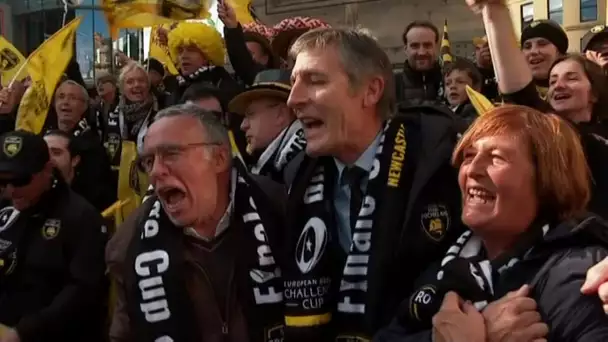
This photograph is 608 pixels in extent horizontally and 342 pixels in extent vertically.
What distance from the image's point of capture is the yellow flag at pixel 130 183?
540 centimetres

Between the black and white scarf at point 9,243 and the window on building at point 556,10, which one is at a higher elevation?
the window on building at point 556,10

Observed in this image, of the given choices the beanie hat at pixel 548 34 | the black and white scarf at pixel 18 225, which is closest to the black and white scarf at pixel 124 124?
the black and white scarf at pixel 18 225

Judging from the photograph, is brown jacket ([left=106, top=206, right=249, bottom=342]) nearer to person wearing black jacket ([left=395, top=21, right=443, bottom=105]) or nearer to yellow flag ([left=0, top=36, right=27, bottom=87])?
person wearing black jacket ([left=395, top=21, right=443, bottom=105])

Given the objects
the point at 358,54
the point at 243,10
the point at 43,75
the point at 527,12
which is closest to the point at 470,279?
the point at 358,54

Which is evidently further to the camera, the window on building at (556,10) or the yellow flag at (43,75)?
the window on building at (556,10)

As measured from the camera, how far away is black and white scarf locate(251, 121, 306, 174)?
12.4 ft

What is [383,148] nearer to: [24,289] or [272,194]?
[272,194]

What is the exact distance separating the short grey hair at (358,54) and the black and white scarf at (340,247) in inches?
4.1

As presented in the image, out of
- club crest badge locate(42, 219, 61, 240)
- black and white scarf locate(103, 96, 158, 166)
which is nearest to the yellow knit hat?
black and white scarf locate(103, 96, 158, 166)

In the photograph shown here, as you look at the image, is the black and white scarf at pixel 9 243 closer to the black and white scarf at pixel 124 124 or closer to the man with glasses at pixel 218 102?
the man with glasses at pixel 218 102

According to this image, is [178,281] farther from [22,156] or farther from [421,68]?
[421,68]

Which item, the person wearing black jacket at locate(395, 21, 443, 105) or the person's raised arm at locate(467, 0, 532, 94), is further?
the person wearing black jacket at locate(395, 21, 443, 105)

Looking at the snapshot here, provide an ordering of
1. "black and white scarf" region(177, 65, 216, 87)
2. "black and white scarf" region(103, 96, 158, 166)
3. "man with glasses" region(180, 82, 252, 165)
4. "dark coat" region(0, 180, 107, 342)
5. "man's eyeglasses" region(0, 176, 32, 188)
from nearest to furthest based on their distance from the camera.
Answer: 1. "dark coat" region(0, 180, 107, 342)
2. "man's eyeglasses" region(0, 176, 32, 188)
3. "man with glasses" region(180, 82, 252, 165)
4. "black and white scarf" region(177, 65, 216, 87)
5. "black and white scarf" region(103, 96, 158, 166)

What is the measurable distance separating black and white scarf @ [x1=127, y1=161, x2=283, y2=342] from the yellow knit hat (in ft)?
8.65
